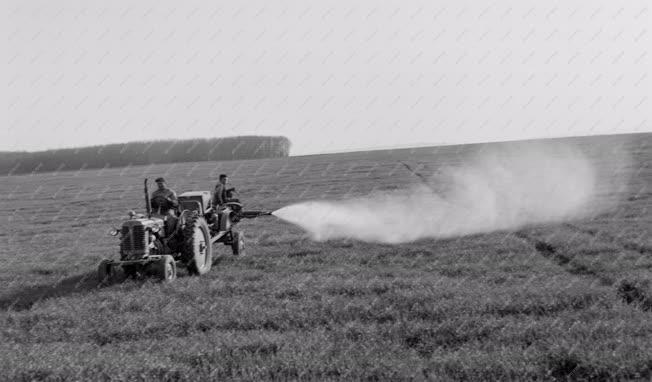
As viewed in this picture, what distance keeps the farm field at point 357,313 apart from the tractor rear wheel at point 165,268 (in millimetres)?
284

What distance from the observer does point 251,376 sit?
6316mm

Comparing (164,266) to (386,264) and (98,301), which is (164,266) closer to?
(98,301)

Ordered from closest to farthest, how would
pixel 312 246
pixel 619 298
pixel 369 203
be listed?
pixel 619 298 → pixel 312 246 → pixel 369 203

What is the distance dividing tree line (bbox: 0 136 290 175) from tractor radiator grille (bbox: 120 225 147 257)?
94.0 meters

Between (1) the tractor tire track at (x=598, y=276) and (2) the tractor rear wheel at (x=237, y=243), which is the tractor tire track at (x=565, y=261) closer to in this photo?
(1) the tractor tire track at (x=598, y=276)

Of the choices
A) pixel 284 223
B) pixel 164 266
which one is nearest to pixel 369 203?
pixel 284 223

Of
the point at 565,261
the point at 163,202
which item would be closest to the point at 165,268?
the point at 163,202

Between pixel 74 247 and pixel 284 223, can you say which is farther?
pixel 284 223

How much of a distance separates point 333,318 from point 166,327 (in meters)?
2.42

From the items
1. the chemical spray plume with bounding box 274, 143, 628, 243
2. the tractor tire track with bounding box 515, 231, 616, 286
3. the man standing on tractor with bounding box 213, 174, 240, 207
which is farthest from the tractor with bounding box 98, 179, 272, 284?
the tractor tire track with bounding box 515, 231, 616, 286

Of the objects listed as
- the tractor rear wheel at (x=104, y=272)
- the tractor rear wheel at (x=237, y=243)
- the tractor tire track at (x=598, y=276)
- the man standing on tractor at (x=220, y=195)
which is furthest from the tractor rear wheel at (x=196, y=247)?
the tractor tire track at (x=598, y=276)

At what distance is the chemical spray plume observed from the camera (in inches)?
709

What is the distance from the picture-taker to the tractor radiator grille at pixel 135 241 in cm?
1134

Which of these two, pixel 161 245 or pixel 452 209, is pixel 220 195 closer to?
pixel 161 245
